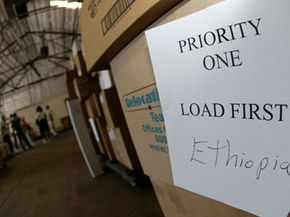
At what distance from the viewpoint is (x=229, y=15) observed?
47cm

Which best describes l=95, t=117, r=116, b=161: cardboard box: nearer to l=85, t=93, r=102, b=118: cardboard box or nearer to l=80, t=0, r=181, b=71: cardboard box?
l=85, t=93, r=102, b=118: cardboard box

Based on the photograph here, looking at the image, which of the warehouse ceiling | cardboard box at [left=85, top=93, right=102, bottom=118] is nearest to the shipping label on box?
cardboard box at [left=85, top=93, right=102, bottom=118]

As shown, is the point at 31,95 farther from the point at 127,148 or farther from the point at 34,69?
the point at 127,148

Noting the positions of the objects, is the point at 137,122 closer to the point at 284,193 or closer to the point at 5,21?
the point at 284,193

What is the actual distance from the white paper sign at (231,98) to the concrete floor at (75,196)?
1.42m

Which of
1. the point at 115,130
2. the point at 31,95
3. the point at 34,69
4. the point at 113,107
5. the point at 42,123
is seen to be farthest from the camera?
the point at 31,95

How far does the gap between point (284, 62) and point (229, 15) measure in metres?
0.12

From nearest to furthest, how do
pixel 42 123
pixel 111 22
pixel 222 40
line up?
1. pixel 222 40
2. pixel 111 22
3. pixel 42 123

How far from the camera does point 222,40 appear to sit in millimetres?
494

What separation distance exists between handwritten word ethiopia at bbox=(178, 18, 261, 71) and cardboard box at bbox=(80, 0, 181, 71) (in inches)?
3.9

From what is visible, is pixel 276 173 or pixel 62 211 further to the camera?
pixel 62 211

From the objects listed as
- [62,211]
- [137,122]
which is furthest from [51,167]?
[137,122]

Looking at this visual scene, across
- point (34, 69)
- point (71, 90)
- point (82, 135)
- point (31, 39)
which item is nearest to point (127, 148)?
point (82, 135)

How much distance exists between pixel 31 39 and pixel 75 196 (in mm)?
7262
